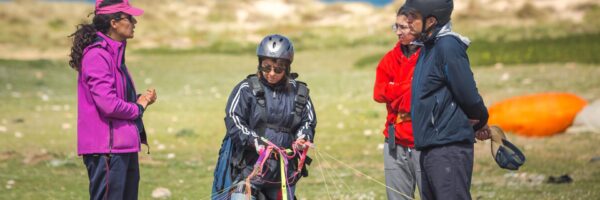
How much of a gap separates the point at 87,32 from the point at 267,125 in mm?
1471

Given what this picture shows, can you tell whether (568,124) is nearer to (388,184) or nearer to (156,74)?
(388,184)

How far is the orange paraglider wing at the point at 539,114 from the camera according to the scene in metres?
18.2

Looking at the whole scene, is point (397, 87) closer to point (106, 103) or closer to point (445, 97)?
point (445, 97)

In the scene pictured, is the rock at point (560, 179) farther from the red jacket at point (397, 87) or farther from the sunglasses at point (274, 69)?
the sunglasses at point (274, 69)

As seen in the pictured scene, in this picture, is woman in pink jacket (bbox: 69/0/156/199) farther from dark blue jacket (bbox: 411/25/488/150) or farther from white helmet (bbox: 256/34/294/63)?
dark blue jacket (bbox: 411/25/488/150)

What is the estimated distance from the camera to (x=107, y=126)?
7656 millimetres

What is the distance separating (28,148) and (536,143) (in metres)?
8.26

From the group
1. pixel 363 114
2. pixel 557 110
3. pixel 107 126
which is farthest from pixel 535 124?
pixel 107 126

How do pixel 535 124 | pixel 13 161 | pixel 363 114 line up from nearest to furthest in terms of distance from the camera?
pixel 13 161 < pixel 535 124 < pixel 363 114

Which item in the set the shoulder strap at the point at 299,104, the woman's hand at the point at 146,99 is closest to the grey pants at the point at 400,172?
the shoulder strap at the point at 299,104

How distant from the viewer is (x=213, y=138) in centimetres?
1905

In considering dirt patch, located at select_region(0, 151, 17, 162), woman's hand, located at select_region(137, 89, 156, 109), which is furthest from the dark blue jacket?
dirt patch, located at select_region(0, 151, 17, 162)

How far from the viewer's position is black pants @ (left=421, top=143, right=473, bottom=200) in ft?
23.0

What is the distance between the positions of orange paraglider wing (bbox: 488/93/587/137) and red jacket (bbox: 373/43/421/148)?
10.1 meters
